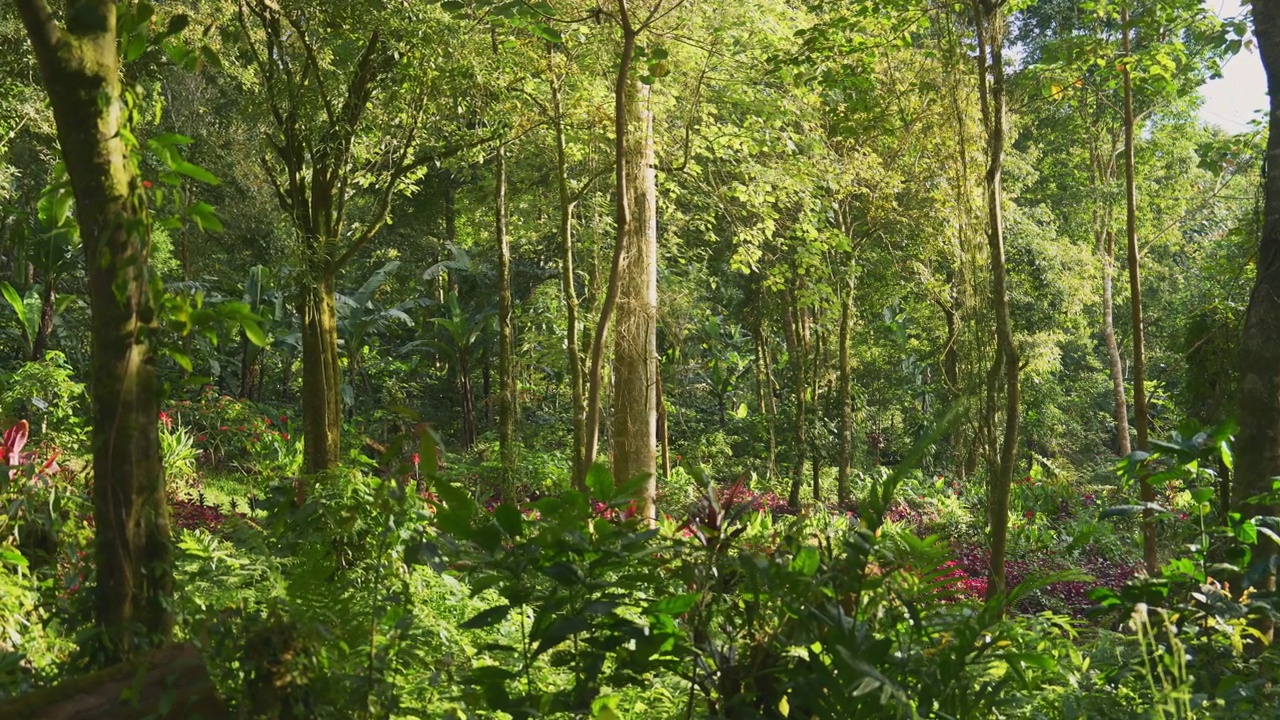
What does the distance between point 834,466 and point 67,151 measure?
1621 centimetres

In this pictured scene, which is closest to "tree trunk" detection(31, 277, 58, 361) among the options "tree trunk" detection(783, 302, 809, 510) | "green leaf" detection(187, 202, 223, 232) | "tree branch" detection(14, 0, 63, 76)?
"tree trunk" detection(783, 302, 809, 510)

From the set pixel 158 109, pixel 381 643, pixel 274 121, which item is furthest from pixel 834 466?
pixel 381 643

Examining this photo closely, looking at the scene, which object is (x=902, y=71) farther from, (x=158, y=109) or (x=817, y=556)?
(x=817, y=556)

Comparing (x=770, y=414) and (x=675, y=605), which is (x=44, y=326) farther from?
(x=675, y=605)

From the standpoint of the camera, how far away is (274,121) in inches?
306

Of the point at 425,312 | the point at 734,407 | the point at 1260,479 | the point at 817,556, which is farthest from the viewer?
the point at 734,407

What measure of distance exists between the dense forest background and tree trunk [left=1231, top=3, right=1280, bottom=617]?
0.05ft

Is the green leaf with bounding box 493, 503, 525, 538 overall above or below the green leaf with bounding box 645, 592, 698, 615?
above

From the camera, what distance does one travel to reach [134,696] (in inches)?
65.8

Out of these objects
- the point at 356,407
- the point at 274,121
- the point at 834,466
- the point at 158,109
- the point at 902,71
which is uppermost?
the point at 902,71

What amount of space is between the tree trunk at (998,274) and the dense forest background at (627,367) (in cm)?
4

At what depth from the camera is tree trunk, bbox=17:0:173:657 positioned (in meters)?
1.99

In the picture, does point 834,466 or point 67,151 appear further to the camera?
point 834,466

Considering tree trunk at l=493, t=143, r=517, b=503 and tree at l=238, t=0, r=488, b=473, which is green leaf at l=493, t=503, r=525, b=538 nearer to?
tree at l=238, t=0, r=488, b=473
